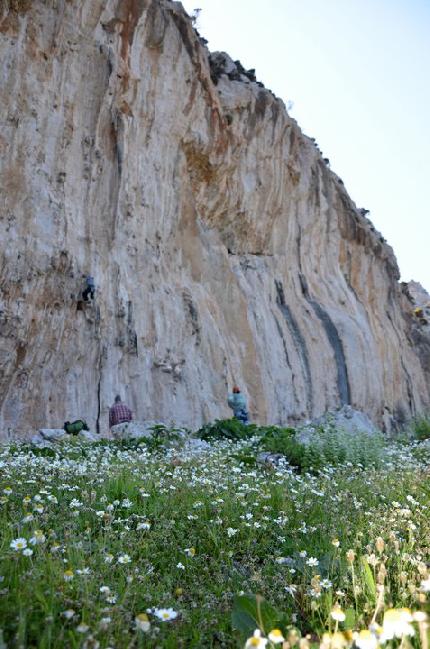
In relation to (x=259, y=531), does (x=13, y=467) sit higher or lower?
higher

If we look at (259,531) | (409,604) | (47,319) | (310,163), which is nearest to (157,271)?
(47,319)

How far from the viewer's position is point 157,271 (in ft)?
64.4

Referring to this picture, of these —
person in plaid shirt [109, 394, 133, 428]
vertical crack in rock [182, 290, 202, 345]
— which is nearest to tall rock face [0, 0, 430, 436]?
vertical crack in rock [182, 290, 202, 345]

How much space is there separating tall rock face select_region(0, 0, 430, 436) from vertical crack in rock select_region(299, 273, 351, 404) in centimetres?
7

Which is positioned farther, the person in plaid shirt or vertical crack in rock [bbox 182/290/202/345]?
vertical crack in rock [bbox 182/290/202/345]

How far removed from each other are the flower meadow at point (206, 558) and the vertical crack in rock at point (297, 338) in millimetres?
18120

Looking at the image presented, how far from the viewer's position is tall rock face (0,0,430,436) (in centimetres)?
1553

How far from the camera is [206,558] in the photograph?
13.8 ft

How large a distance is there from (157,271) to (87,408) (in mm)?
5675

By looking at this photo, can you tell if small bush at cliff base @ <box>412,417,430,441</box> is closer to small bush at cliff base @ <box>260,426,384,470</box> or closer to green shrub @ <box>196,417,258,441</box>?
green shrub @ <box>196,417,258,441</box>

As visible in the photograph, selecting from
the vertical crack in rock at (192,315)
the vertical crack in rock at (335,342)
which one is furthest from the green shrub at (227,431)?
the vertical crack in rock at (335,342)

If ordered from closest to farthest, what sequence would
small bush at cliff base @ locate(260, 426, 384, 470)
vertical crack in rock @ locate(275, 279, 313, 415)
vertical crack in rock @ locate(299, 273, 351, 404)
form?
small bush at cliff base @ locate(260, 426, 384, 470) → vertical crack in rock @ locate(275, 279, 313, 415) → vertical crack in rock @ locate(299, 273, 351, 404)

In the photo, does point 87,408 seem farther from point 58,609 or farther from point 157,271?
point 58,609

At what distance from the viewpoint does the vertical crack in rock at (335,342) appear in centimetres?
2723
